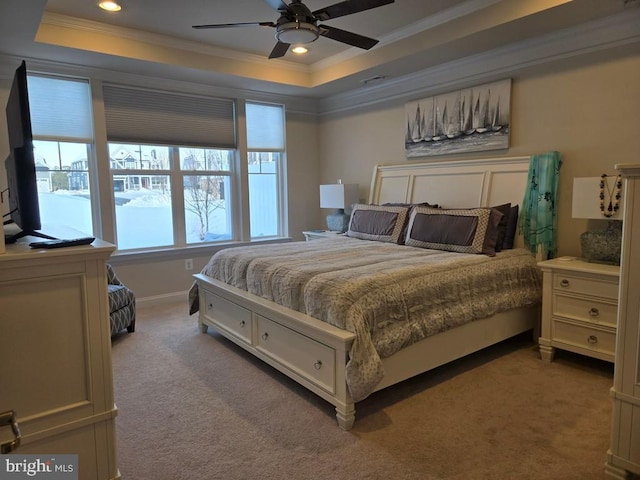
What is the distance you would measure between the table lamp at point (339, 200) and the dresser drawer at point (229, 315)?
6.65ft

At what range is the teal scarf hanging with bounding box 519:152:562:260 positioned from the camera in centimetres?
337

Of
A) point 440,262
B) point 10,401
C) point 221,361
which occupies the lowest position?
point 221,361

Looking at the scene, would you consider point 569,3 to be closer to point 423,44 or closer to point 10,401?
point 423,44

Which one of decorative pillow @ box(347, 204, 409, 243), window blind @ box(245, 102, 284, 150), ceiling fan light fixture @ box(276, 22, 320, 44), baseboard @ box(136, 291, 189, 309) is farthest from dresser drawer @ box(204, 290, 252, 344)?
window blind @ box(245, 102, 284, 150)

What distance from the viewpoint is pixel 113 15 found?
3.41 meters

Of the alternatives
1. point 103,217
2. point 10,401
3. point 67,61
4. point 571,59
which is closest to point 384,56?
point 571,59

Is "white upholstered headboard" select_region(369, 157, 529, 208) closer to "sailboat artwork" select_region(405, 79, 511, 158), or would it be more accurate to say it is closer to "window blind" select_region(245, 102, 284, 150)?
"sailboat artwork" select_region(405, 79, 511, 158)

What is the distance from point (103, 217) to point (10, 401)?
3.15 metres

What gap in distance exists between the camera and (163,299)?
4.67 metres

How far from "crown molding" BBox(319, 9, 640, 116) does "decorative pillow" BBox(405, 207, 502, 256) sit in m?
1.34

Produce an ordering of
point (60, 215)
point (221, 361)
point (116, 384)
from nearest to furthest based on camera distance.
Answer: point (116, 384), point (221, 361), point (60, 215)

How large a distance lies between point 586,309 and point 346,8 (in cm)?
254

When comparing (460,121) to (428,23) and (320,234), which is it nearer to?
(428,23)

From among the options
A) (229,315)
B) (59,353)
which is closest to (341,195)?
(229,315)
